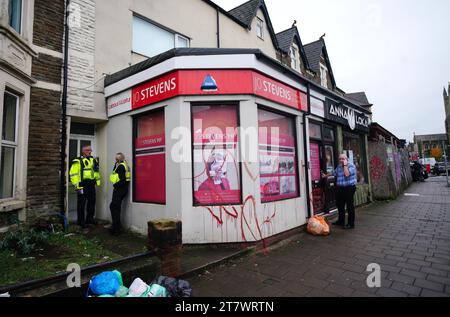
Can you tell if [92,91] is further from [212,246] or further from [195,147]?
[212,246]

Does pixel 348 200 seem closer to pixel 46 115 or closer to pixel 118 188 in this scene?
pixel 118 188

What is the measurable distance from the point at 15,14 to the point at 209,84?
189 inches

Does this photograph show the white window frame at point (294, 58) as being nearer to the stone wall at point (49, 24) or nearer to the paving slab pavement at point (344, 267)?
the paving slab pavement at point (344, 267)

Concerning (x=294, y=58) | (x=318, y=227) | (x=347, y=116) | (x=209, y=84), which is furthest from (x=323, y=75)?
(x=209, y=84)

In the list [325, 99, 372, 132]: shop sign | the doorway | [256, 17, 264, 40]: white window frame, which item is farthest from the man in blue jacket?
[256, 17, 264, 40]: white window frame

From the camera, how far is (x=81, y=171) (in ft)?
20.2

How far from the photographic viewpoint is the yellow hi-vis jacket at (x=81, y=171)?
6.06 m

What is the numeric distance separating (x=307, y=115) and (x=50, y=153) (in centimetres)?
676

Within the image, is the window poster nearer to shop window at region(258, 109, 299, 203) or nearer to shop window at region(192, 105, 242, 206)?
shop window at region(258, 109, 299, 203)

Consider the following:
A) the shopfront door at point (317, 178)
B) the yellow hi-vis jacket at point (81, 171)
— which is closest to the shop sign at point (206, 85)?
the yellow hi-vis jacket at point (81, 171)

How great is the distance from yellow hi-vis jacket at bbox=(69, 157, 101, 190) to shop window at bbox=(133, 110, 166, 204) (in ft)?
3.55

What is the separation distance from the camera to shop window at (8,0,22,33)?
5582 millimetres

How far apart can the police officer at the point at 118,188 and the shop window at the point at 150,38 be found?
3.93 m

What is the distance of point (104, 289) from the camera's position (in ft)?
8.87
